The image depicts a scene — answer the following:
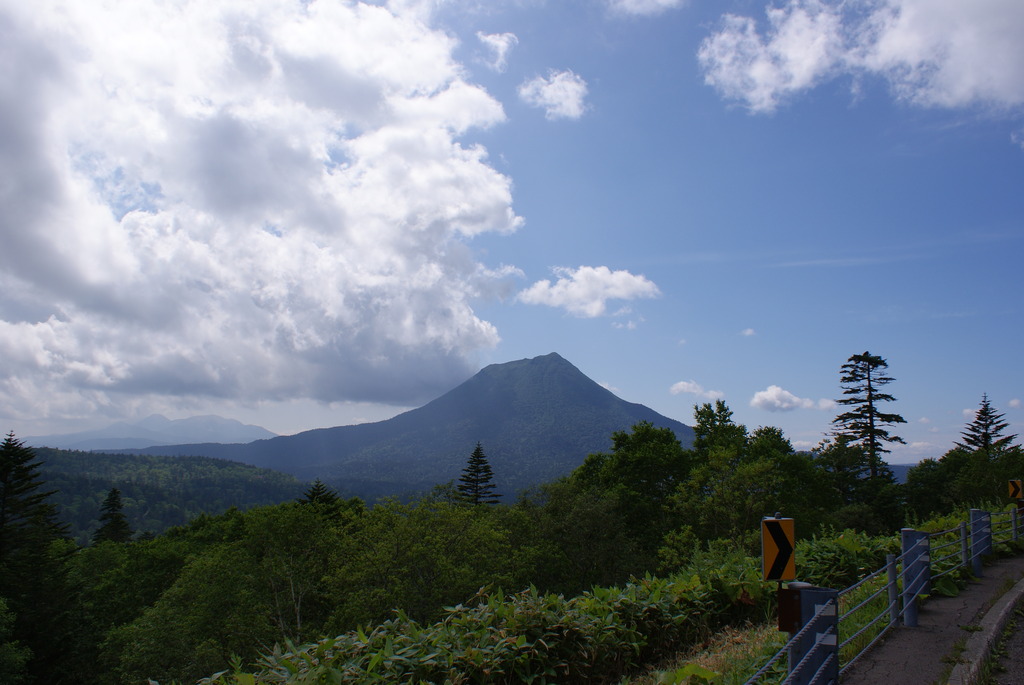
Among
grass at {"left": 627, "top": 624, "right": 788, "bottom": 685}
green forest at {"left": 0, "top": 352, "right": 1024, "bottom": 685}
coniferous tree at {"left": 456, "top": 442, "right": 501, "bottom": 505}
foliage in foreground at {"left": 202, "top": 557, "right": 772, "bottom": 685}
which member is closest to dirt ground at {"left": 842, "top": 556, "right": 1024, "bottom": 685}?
grass at {"left": 627, "top": 624, "right": 788, "bottom": 685}

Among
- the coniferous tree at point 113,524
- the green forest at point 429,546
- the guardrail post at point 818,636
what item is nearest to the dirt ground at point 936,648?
the guardrail post at point 818,636

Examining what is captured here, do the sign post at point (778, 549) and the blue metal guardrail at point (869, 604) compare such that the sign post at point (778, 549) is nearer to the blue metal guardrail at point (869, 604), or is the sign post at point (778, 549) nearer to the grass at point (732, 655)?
the blue metal guardrail at point (869, 604)

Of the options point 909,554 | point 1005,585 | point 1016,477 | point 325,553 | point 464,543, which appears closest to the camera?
point 909,554

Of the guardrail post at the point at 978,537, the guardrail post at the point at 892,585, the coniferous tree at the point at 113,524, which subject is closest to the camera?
the guardrail post at the point at 892,585

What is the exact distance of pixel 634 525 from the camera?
40.8 meters

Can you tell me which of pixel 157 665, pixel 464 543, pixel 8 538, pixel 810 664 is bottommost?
pixel 157 665

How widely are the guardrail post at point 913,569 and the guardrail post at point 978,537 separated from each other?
2.84 m

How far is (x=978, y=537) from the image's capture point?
1001 cm

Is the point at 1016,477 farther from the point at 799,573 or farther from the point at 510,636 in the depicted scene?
the point at 510,636

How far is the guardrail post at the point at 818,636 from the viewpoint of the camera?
4344 millimetres

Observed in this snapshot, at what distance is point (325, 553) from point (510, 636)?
127 ft

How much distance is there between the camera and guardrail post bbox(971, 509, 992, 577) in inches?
373

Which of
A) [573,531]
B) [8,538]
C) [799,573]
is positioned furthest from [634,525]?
[8,538]

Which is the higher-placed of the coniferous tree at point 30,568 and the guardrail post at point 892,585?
the guardrail post at point 892,585
